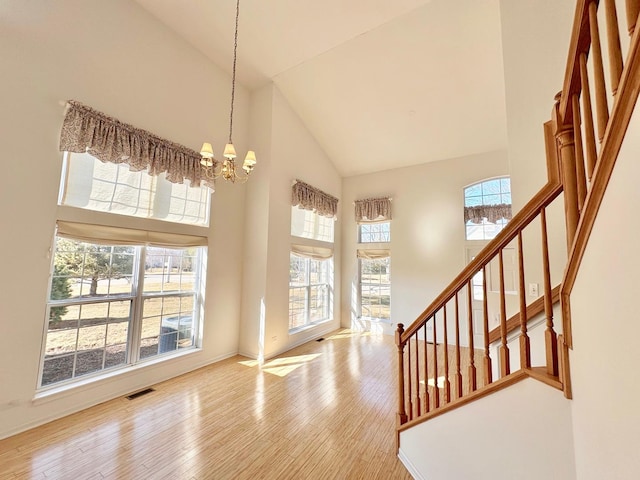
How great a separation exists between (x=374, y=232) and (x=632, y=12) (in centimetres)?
568

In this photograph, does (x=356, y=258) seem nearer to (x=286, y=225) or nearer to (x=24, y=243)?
(x=286, y=225)

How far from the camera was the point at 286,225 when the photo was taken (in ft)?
15.6

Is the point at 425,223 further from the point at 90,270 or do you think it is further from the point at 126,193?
the point at 90,270

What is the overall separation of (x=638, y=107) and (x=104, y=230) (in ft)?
12.4

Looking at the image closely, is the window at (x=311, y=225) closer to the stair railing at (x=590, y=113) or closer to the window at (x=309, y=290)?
the window at (x=309, y=290)

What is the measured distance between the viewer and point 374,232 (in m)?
6.21

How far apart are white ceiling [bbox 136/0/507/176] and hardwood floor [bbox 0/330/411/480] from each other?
13.7ft

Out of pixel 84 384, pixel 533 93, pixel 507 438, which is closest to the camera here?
pixel 507 438

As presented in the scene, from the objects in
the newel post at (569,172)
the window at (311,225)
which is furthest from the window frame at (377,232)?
the newel post at (569,172)

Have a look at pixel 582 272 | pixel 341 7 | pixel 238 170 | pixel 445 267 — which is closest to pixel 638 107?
pixel 582 272

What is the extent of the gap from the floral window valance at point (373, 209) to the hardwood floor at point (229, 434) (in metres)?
3.36

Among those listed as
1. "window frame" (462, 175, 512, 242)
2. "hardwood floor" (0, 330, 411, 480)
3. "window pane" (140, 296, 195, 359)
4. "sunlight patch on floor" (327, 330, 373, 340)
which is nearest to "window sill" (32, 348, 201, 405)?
"window pane" (140, 296, 195, 359)

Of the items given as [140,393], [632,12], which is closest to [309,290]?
[140,393]

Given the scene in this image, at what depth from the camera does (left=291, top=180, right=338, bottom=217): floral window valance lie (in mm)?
4883
